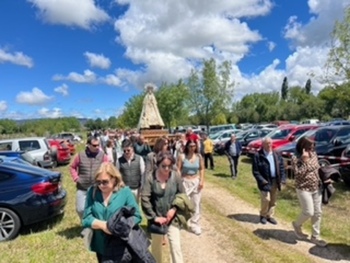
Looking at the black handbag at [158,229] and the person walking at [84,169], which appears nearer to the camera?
the black handbag at [158,229]

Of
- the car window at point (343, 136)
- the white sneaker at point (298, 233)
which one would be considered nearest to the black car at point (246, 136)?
the car window at point (343, 136)

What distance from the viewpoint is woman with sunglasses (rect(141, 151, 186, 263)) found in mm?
4609

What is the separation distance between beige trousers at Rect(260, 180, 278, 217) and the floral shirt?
0.94 metres

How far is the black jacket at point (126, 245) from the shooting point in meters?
3.37

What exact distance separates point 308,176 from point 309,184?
5.8 inches

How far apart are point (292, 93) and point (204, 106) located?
66.5 metres

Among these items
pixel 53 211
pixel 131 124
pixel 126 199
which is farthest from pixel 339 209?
pixel 131 124

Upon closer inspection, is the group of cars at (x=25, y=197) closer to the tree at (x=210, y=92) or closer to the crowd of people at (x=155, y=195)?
the crowd of people at (x=155, y=195)

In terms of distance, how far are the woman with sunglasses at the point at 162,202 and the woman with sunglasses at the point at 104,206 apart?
1073 mm

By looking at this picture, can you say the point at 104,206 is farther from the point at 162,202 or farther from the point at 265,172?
the point at 265,172

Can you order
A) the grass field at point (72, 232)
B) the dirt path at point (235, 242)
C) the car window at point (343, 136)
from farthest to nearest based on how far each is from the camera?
the car window at point (343, 136), the dirt path at point (235, 242), the grass field at point (72, 232)

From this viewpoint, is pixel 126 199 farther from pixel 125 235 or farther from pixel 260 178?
pixel 260 178

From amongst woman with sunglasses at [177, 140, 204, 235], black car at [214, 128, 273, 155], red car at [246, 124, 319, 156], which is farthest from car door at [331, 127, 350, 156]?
black car at [214, 128, 273, 155]

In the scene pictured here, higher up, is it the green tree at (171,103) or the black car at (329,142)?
the green tree at (171,103)
